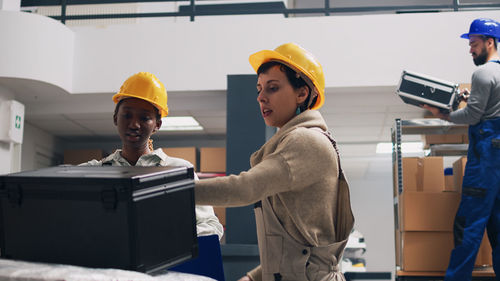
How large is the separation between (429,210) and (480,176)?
0.71 metres

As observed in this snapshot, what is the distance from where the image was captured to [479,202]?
3.11 meters

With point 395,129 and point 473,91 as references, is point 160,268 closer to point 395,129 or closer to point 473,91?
point 473,91

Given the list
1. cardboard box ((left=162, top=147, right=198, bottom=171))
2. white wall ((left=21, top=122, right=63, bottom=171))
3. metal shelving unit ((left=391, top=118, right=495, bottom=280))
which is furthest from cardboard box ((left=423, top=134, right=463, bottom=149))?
white wall ((left=21, top=122, right=63, bottom=171))

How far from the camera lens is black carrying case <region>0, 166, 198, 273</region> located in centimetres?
101

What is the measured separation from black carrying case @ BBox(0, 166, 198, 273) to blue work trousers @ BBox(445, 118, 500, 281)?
2.36 metres

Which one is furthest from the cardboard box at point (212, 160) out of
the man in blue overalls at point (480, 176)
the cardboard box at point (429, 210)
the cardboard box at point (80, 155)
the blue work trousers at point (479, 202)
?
the blue work trousers at point (479, 202)

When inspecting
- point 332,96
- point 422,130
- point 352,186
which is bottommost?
point 352,186

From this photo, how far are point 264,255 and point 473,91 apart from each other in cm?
243

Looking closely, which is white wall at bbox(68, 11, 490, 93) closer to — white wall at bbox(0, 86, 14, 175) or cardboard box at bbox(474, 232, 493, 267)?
white wall at bbox(0, 86, 14, 175)

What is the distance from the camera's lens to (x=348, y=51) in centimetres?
542

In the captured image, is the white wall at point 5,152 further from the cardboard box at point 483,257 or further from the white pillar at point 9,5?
the cardboard box at point 483,257

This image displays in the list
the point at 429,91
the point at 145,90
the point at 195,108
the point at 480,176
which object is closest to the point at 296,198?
the point at 145,90

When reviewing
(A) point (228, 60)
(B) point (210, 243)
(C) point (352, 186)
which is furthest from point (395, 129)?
(C) point (352, 186)

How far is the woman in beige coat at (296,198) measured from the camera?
120 cm
